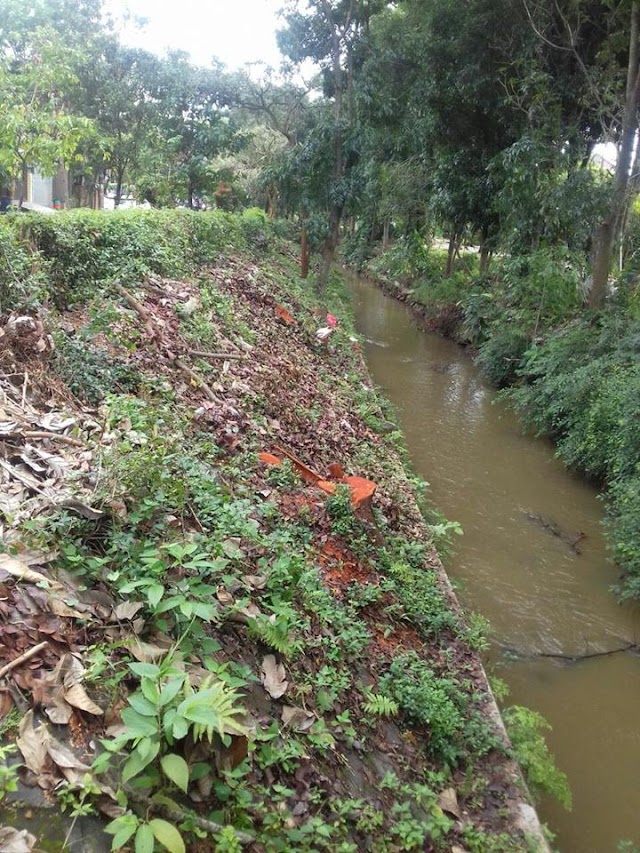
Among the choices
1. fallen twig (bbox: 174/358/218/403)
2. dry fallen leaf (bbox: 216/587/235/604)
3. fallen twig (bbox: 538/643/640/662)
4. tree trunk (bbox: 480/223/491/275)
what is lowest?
fallen twig (bbox: 538/643/640/662)

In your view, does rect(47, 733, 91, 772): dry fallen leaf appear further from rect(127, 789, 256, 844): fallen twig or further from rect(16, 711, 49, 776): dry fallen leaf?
rect(127, 789, 256, 844): fallen twig

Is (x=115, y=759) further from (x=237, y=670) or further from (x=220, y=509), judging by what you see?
(x=220, y=509)

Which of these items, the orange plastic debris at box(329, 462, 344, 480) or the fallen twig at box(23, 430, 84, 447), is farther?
the orange plastic debris at box(329, 462, 344, 480)

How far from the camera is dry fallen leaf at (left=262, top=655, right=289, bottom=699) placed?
10.7 feet

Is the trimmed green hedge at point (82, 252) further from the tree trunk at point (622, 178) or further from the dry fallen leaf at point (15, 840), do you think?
the tree trunk at point (622, 178)

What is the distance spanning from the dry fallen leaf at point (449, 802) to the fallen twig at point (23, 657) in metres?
2.24

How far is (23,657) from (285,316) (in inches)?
374

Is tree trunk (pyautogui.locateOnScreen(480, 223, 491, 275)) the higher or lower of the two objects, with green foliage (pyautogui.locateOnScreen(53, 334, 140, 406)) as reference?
higher

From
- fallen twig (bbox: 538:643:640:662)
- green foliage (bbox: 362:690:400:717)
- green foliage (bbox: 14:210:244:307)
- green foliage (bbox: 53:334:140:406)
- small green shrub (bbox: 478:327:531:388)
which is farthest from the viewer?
small green shrub (bbox: 478:327:531:388)

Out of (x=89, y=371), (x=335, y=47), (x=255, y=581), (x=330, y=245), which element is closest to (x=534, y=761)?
(x=255, y=581)

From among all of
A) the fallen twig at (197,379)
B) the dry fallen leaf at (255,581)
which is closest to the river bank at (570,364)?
the dry fallen leaf at (255,581)

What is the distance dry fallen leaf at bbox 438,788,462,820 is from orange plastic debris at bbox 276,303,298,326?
8857mm

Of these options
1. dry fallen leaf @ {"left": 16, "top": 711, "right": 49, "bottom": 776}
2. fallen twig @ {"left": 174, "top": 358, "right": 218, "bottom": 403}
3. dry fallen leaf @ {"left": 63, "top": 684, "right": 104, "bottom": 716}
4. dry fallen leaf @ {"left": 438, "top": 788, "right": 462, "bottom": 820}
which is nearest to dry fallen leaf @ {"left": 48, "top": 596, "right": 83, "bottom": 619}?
dry fallen leaf @ {"left": 63, "top": 684, "right": 104, "bottom": 716}

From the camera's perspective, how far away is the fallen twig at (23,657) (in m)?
2.38
